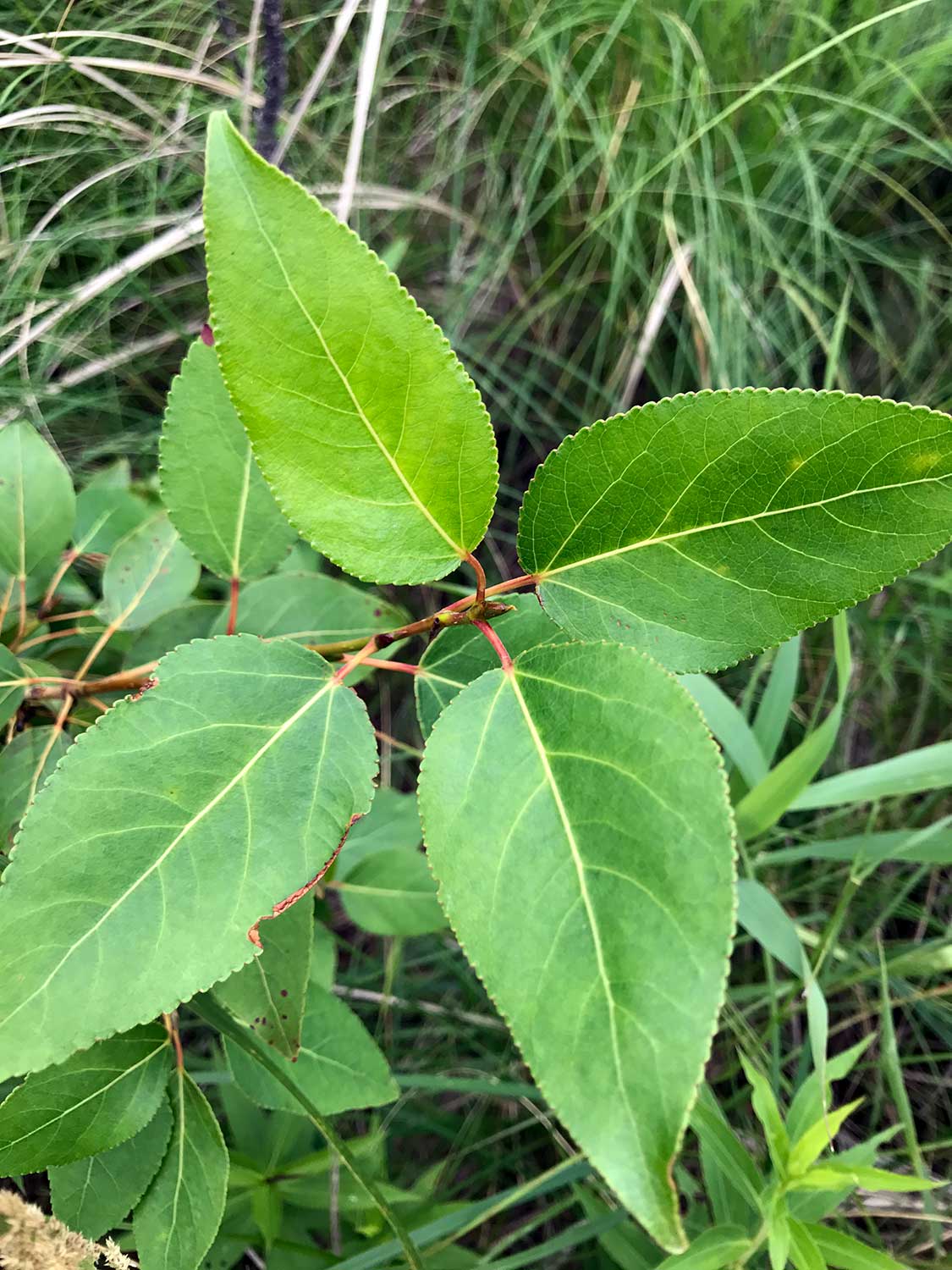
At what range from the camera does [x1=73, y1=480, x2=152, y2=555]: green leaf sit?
1187mm

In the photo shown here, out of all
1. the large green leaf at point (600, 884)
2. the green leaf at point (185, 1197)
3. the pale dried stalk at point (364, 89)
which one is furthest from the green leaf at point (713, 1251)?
the pale dried stalk at point (364, 89)

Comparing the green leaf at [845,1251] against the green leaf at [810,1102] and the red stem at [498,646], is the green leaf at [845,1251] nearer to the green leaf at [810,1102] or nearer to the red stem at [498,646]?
the green leaf at [810,1102]

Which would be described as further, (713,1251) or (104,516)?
(104,516)

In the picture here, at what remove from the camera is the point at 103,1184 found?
810 millimetres

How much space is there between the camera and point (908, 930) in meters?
1.71

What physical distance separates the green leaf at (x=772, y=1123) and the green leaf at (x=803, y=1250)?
0.17 ft

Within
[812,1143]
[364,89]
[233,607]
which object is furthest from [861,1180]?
[364,89]

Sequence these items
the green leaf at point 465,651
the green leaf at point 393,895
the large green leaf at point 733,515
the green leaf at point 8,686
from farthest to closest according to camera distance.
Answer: the green leaf at point 393,895, the green leaf at point 8,686, the green leaf at point 465,651, the large green leaf at point 733,515

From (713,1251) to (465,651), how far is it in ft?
2.41

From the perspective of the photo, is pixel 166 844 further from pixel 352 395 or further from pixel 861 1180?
pixel 861 1180

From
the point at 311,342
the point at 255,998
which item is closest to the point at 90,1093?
the point at 255,998

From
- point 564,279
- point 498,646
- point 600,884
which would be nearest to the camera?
point 600,884

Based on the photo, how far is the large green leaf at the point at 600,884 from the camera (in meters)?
0.45

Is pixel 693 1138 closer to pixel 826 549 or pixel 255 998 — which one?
pixel 255 998
